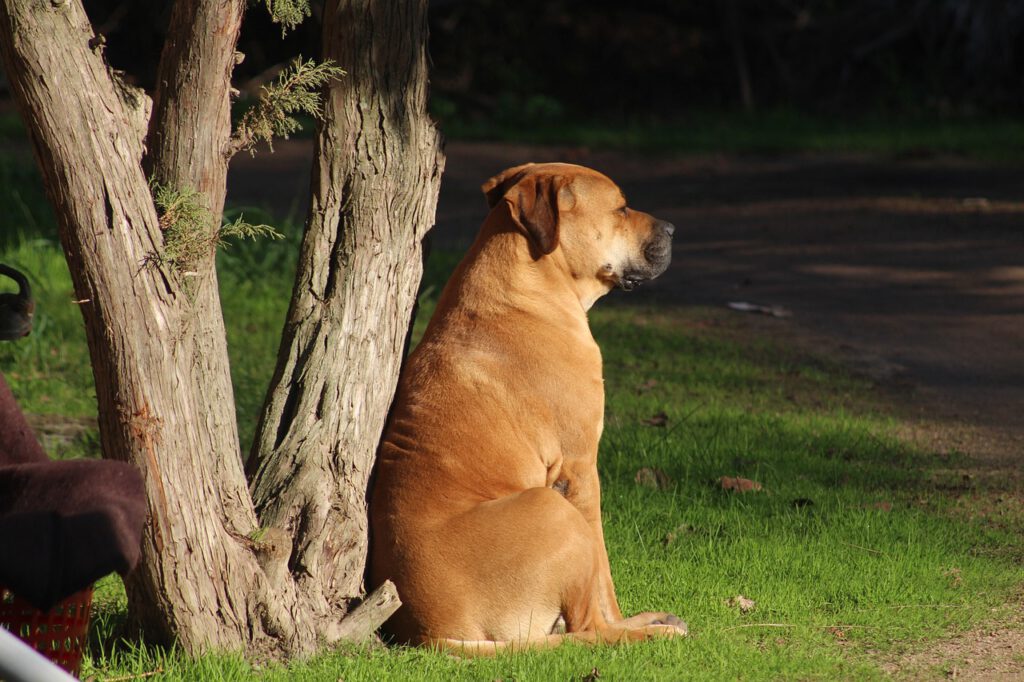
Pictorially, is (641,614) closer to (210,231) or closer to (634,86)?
(210,231)

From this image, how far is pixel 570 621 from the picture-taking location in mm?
3814

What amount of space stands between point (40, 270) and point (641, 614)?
6.19m

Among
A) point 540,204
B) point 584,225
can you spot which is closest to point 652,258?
point 584,225

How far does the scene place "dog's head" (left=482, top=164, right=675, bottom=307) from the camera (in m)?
4.30

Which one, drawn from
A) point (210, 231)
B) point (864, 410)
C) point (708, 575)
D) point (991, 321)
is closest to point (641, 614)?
point (708, 575)

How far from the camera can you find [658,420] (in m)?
6.36

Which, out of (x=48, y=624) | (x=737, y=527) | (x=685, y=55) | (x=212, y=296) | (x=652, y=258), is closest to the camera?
(x=48, y=624)

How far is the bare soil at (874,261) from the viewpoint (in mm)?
6391

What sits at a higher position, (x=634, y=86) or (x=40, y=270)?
(x=634, y=86)

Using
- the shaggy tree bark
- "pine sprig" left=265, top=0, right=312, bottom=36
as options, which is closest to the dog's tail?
the shaggy tree bark

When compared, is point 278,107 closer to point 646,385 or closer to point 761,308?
point 646,385

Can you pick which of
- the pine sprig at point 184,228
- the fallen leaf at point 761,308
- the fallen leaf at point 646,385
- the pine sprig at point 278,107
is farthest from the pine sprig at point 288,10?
the fallen leaf at point 761,308

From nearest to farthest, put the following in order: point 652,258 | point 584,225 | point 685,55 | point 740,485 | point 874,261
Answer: point 584,225 < point 652,258 < point 740,485 < point 874,261 < point 685,55

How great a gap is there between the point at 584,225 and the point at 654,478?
1.56 m
